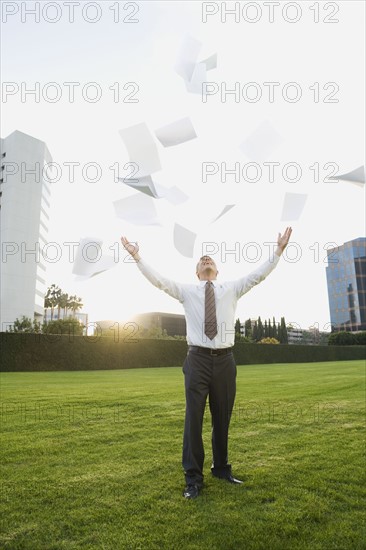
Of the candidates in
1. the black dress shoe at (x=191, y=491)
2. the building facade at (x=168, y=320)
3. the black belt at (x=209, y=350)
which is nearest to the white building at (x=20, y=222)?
the building facade at (x=168, y=320)

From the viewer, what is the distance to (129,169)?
439 centimetres

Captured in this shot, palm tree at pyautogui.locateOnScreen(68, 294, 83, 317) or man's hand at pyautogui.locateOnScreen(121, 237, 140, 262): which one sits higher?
palm tree at pyautogui.locateOnScreen(68, 294, 83, 317)

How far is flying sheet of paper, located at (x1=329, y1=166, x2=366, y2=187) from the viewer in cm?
432

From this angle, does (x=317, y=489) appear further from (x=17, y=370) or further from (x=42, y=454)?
(x=17, y=370)

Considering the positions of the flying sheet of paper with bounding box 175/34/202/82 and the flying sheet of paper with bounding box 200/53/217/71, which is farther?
the flying sheet of paper with bounding box 200/53/217/71

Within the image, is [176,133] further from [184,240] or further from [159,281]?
[159,281]

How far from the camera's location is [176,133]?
466 cm

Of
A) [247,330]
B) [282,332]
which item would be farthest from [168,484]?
[247,330]

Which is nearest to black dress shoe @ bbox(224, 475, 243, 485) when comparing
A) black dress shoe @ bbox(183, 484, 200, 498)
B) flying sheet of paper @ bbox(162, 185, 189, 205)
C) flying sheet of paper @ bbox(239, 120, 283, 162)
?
black dress shoe @ bbox(183, 484, 200, 498)

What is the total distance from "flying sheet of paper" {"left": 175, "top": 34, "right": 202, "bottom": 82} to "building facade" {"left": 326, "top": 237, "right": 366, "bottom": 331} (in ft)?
274

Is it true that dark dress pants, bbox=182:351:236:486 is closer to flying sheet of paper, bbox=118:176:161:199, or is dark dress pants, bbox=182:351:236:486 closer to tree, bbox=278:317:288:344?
flying sheet of paper, bbox=118:176:161:199

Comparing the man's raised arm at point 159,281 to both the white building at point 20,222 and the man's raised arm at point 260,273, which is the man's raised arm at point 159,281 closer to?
the man's raised arm at point 260,273

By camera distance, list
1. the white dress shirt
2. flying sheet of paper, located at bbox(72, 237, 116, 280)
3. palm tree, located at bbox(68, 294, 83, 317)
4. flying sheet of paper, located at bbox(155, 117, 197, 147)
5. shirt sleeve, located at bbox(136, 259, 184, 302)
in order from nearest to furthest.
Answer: the white dress shirt < shirt sleeve, located at bbox(136, 259, 184, 302) < flying sheet of paper, located at bbox(72, 237, 116, 280) < flying sheet of paper, located at bbox(155, 117, 197, 147) < palm tree, located at bbox(68, 294, 83, 317)

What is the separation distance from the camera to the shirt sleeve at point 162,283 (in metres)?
Result: 3.93
